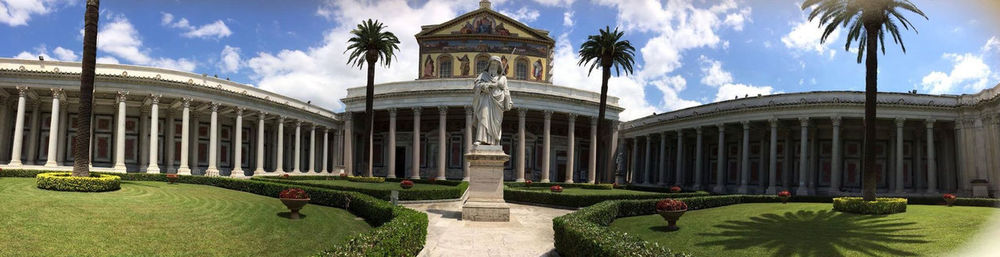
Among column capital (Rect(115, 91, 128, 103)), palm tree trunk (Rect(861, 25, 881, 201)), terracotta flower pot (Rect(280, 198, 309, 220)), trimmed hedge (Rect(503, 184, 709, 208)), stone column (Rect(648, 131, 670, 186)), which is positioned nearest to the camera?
terracotta flower pot (Rect(280, 198, 309, 220))

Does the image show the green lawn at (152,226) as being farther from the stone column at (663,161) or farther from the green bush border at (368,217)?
the stone column at (663,161)

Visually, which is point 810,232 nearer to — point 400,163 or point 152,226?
point 152,226

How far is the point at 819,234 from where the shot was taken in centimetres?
1650

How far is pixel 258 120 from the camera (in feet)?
174

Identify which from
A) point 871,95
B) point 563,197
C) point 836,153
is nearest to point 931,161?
point 836,153

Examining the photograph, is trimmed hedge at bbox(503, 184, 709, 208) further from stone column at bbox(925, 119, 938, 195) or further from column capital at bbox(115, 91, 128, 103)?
column capital at bbox(115, 91, 128, 103)

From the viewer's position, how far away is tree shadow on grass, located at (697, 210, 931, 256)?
1391cm

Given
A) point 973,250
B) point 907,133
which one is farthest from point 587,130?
point 973,250

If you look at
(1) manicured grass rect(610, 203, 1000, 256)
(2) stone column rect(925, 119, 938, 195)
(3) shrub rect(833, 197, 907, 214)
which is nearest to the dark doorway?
(1) manicured grass rect(610, 203, 1000, 256)

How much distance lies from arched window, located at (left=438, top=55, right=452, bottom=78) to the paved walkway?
130ft

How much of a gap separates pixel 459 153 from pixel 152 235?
1808 inches

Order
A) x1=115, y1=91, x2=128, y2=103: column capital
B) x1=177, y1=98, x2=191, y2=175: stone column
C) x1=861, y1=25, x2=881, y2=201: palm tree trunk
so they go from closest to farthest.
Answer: x1=861, y1=25, x2=881, y2=201: palm tree trunk < x1=115, y1=91, x2=128, y2=103: column capital < x1=177, y1=98, x2=191, y2=175: stone column

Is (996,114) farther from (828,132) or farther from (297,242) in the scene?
(297,242)

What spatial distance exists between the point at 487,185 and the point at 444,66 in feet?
139
